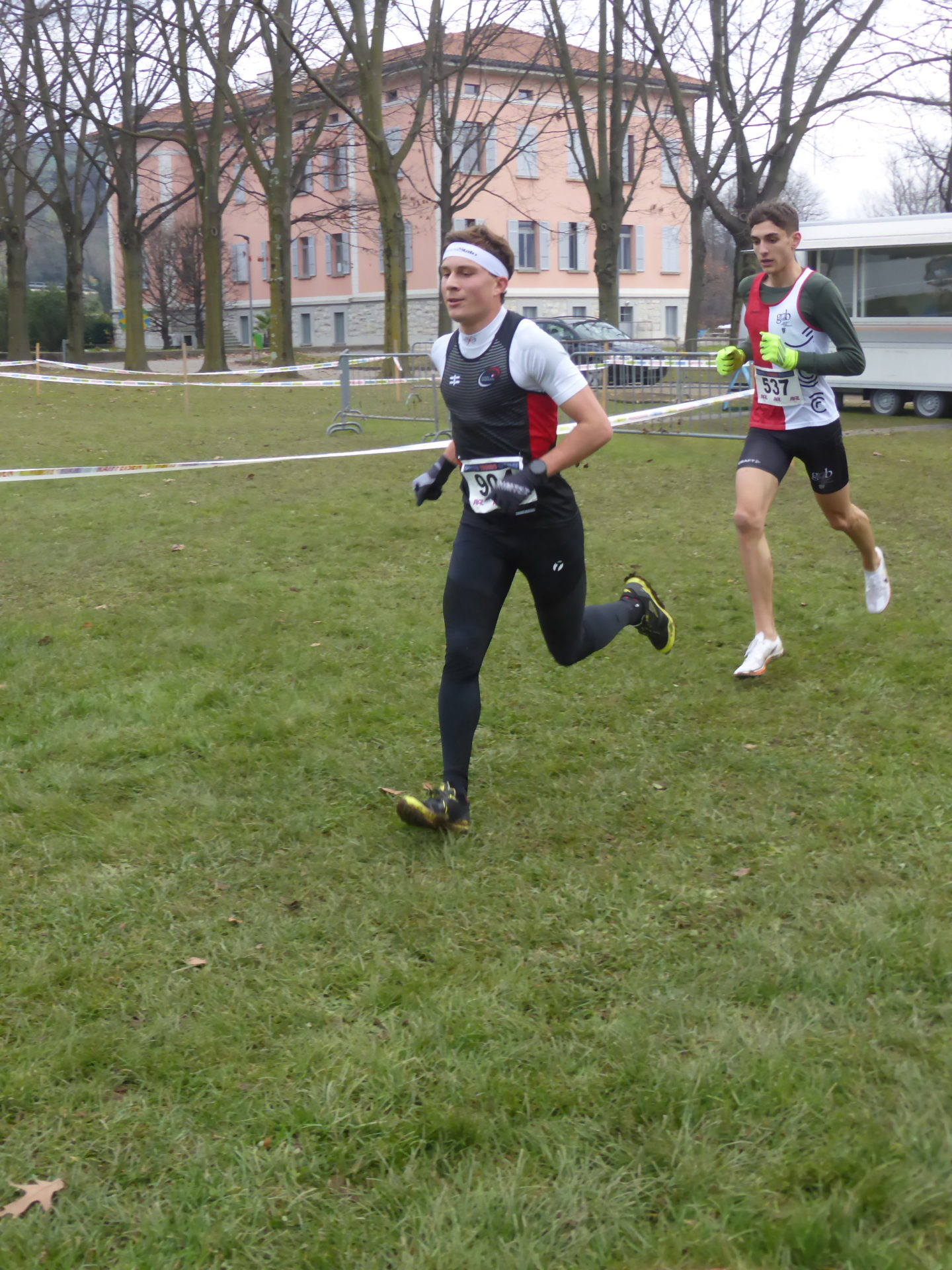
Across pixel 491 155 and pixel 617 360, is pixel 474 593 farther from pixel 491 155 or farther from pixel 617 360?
pixel 491 155

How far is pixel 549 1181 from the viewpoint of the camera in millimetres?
2711

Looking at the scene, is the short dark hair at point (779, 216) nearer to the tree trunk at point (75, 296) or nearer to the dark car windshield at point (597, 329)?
the dark car windshield at point (597, 329)

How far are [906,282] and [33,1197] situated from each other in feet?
66.8

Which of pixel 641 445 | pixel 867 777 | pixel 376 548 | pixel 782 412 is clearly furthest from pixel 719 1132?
pixel 641 445

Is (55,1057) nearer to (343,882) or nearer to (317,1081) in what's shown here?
(317,1081)

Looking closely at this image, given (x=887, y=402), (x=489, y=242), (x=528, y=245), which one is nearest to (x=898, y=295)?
(x=887, y=402)

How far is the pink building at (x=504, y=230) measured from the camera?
56.5 meters

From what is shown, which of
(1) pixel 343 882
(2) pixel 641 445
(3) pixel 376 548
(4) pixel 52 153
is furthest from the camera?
(4) pixel 52 153

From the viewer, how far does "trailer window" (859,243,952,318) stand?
19.9 metres

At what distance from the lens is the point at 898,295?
2050cm

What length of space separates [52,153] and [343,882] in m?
38.8

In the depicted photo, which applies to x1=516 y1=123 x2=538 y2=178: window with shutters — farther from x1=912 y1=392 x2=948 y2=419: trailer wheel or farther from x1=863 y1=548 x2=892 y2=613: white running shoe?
x1=863 y1=548 x2=892 y2=613: white running shoe

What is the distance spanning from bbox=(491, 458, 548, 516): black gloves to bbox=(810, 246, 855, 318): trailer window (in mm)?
18224

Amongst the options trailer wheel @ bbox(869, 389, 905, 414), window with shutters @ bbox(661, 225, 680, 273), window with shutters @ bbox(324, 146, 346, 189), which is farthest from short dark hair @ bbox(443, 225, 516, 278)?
window with shutters @ bbox(661, 225, 680, 273)
